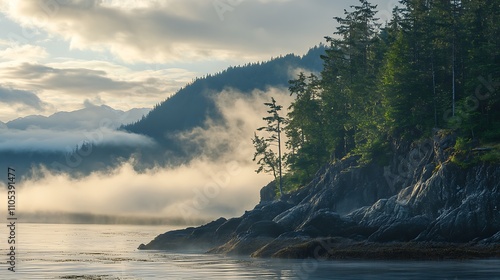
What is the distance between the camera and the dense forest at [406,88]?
297ft

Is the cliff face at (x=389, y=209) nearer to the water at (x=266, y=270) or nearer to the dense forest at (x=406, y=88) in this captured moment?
the dense forest at (x=406, y=88)

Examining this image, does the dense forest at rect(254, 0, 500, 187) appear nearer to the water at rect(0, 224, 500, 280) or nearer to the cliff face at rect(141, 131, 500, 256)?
the cliff face at rect(141, 131, 500, 256)

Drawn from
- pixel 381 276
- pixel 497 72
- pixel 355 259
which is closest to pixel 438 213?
pixel 355 259

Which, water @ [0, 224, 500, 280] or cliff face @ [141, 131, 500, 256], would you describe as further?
cliff face @ [141, 131, 500, 256]

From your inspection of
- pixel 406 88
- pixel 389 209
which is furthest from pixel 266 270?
pixel 406 88

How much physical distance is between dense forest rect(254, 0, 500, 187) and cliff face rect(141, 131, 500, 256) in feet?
7.39

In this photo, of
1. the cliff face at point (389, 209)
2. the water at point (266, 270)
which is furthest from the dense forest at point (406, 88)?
the water at point (266, 270)

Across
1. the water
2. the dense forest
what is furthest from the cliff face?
the water

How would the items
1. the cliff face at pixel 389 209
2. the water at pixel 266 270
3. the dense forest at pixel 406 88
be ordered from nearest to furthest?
1. the water at pixel 266 270
2. the cliff face at pixel 389 209
3. the dense forest at pixel 406 88

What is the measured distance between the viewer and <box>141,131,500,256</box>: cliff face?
250 ft

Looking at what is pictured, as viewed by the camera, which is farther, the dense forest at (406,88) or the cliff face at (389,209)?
the dense forest at (406,88)

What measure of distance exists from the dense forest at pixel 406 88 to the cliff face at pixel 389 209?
7.39 ft

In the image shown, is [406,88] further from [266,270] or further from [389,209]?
[266,270]

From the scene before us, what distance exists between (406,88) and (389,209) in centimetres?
2145
